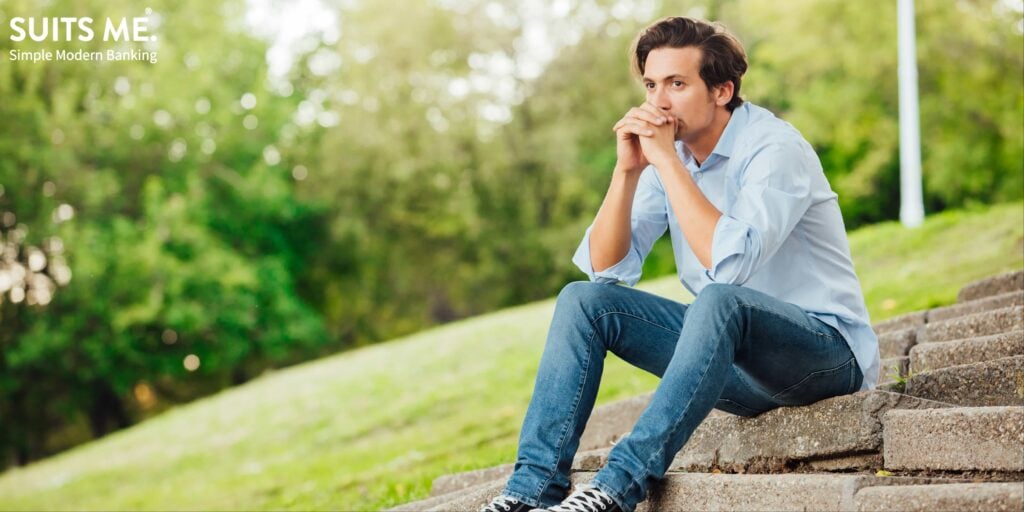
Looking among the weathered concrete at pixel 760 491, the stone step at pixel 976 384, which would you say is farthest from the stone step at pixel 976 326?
the weathered concrete at pixel 760 491

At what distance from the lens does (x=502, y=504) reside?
3217 mm

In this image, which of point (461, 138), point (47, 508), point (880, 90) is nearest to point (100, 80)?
point (461, 138)

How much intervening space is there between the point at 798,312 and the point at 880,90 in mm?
19480

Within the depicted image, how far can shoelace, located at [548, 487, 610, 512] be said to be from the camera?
2.95m

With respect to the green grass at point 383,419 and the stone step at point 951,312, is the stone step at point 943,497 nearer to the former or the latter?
the stone step at point 951,312

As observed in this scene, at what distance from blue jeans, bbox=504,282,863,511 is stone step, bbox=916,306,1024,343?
4.49 feet

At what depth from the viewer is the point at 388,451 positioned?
8.05 meters

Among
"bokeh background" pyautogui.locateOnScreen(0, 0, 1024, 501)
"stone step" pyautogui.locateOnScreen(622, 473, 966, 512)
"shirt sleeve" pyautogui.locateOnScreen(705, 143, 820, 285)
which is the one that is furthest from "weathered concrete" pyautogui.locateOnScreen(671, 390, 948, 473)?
"bokeh background" pyautogui.locateOnScreen(0, 0, 1024, 501)

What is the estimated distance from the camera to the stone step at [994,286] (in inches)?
225

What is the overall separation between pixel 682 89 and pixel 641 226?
1.86 ft

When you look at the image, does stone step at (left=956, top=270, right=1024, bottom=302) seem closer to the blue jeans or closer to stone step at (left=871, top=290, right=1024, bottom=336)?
stone step at (left=871, top=290, right=1024, bottom=336)

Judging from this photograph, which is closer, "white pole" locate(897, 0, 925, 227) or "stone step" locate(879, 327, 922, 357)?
"stone step" locate(879, 327, 922, 357)

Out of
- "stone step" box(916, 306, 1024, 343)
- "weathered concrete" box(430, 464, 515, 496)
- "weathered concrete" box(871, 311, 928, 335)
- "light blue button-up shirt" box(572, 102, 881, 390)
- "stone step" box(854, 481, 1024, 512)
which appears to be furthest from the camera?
"weathered concrete" box(871, 311, 928, 335)

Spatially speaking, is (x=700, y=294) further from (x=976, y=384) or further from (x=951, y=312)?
(x=951, y=312)
